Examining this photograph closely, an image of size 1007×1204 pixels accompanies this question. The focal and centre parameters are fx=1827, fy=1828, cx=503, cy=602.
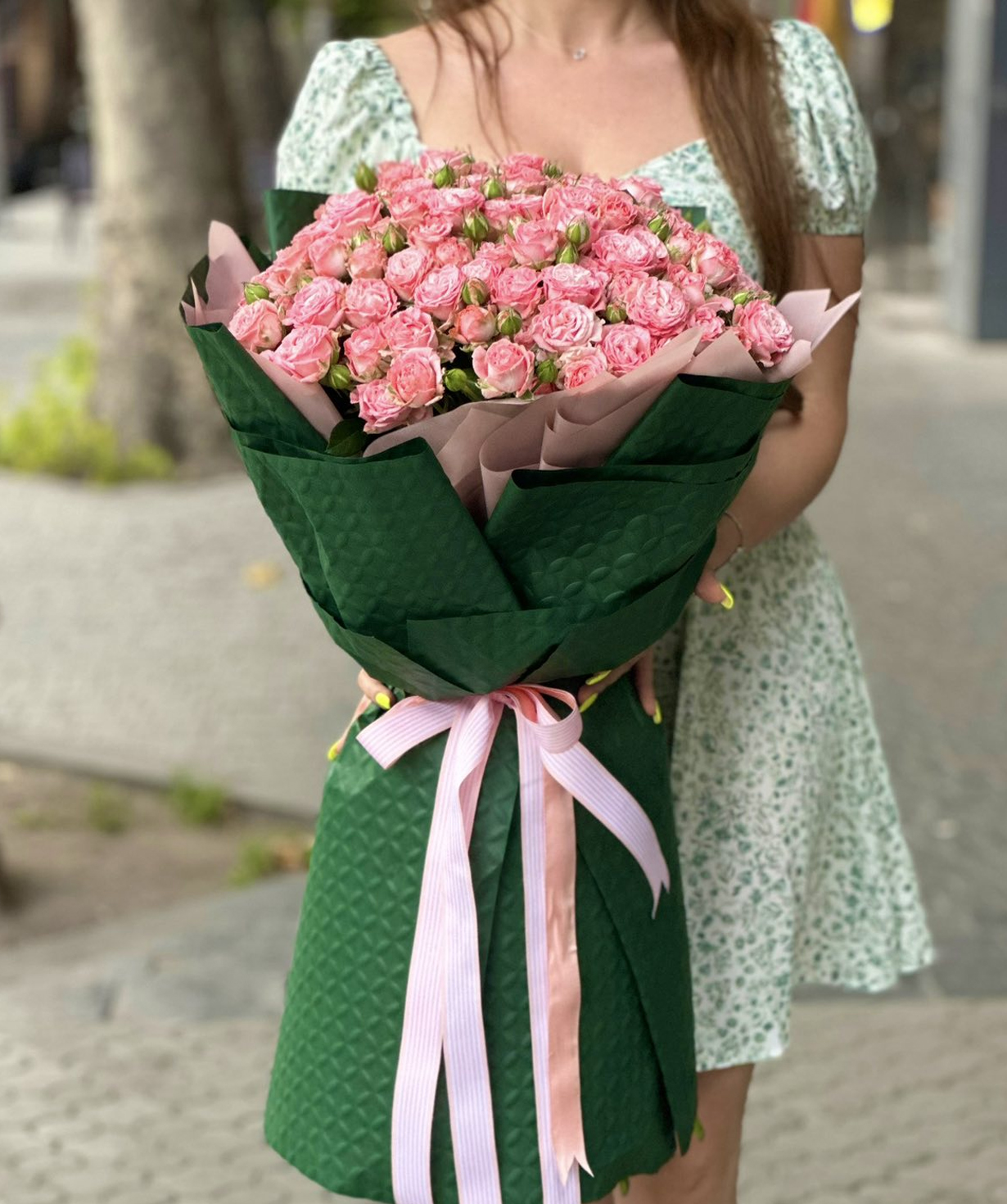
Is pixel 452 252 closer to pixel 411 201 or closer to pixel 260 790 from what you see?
pixel 411 201

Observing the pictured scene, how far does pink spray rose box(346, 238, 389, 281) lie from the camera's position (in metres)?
1.80

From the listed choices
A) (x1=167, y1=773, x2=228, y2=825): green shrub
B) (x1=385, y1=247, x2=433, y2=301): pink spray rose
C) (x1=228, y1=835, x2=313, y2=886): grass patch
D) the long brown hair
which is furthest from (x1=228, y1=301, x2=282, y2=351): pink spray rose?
(x1=167, y1=773, x2=228, y2=825): green shrub

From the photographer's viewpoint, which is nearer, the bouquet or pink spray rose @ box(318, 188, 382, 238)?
the bouquet

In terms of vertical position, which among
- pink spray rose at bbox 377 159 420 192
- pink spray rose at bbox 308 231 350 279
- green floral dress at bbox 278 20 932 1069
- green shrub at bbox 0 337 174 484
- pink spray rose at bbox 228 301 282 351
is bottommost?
green shrub at bbox 0 337 174 484

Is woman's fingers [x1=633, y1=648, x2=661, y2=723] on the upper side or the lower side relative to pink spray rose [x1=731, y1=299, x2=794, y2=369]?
lower

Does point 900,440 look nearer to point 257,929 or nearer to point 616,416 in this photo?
point 257,929

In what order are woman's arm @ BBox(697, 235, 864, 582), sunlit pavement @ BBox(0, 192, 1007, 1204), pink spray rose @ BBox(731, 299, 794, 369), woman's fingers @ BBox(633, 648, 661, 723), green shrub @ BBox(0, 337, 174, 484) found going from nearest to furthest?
1. pink spray rose @ BBox(731, 299, 794, 369)
2. woman's fingers @ BBox(633, 648, 661, 723)
3. woman's arm @ BBox(697, 235, 864, 582)
4. sunlit pavement @ BBox(0, 192, 1007, 1204)
5. green shrub @ BBox(0, 337, 174, 484)

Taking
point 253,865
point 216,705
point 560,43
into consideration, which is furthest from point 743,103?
point 216,705

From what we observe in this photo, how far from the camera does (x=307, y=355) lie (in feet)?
5.62

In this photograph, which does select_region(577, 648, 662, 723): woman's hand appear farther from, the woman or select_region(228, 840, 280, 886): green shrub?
select_region(228, 840, 280, 886): green shrub

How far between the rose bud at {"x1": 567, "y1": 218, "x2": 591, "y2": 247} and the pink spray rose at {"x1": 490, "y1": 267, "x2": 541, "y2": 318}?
0.07 meters

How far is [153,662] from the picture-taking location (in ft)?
22.0

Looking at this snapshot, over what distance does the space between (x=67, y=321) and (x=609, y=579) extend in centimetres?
1521

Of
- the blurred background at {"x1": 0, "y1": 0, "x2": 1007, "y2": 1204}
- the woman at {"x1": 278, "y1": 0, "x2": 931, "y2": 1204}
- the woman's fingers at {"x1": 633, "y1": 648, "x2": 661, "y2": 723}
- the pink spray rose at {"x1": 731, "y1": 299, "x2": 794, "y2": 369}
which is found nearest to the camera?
the pink spray rose at {"x1": 731, "y1": 299, "x2": 794, "y2": 369}
